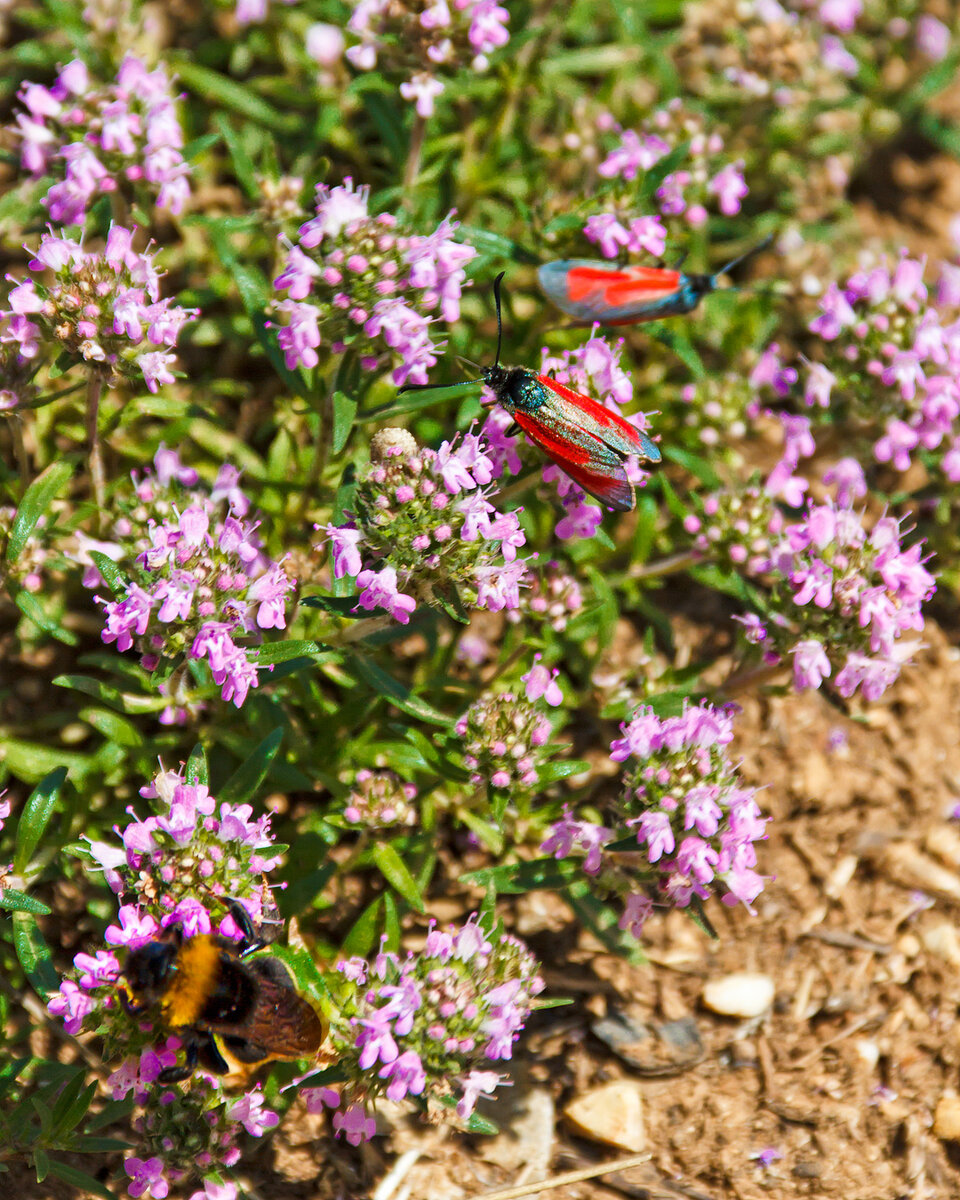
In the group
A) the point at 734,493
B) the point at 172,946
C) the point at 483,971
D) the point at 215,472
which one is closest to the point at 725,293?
the point at 734,493

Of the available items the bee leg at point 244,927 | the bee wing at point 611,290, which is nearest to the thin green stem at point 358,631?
the bee leg at point 244,927

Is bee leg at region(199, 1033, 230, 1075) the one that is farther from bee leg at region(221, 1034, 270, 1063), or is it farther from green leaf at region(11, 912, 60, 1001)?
green leaf at region(11, 912, 60, 1001)

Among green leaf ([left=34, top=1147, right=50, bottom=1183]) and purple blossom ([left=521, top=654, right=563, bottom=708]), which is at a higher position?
purple blossom ([left=521, top=654, right=563, bottom=708])

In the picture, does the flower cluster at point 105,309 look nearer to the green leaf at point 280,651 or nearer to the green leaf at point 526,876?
the green leaf at point 280,651

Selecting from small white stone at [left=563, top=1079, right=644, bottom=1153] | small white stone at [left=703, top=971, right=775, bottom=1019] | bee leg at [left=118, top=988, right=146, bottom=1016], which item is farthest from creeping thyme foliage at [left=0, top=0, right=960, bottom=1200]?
small white stone at [left=703, top=971, right=775, bottom=1019]

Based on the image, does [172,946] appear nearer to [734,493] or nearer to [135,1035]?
[135,1035]
